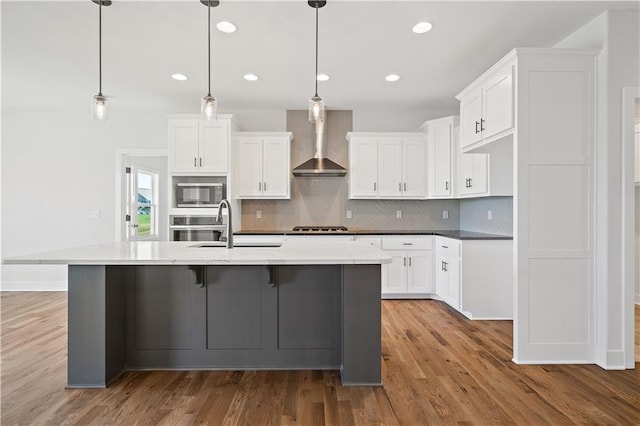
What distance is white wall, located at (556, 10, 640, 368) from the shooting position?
263 cm

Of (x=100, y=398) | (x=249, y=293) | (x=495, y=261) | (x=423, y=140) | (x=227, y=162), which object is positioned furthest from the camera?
(x=423, y=140)

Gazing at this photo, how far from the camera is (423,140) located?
16.1 feet

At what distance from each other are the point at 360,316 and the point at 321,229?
2.68 m

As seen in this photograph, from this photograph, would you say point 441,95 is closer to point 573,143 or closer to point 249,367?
point 573,143

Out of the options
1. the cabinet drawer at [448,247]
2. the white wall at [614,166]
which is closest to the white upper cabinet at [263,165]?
the cabinet drawer at [448,247]

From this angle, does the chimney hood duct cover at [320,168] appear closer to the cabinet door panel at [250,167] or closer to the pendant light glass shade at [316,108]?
the cabinet door panel at [250,167]

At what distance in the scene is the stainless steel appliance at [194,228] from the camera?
14.9 feet

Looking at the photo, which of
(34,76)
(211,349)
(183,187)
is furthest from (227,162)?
(211,349)

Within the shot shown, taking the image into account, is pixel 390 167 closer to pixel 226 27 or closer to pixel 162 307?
pixel 226 27

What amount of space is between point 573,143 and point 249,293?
2.68 m

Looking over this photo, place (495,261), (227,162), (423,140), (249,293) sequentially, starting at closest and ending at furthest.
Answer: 1. (249,293)
2. (495,261)
3. (227,162)
4. (423,140)

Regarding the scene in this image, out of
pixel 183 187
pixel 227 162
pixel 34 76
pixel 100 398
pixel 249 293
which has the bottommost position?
pixel 100 398

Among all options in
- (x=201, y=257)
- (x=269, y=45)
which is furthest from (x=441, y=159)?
(x=201, y=257)

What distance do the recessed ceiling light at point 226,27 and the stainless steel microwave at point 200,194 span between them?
2.07 m
